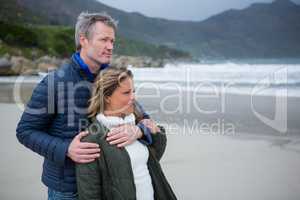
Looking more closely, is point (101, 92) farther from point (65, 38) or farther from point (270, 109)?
point (65, 38)

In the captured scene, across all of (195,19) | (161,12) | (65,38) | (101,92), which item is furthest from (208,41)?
(101,92)

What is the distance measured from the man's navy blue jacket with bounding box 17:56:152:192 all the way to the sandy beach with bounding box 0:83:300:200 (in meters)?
1.60

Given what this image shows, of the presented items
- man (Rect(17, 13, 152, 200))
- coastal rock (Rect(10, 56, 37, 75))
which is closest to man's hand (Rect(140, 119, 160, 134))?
man (Rect(17, 13, 152, 200))

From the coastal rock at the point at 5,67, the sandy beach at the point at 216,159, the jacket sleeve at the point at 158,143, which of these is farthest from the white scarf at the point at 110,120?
the coastal rock at the point at 5,67

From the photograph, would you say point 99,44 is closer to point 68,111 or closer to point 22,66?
point 68,111

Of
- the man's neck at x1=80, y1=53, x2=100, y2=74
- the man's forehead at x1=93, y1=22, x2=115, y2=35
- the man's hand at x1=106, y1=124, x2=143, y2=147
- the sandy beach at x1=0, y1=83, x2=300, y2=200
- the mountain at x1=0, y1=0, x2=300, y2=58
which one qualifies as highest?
the mountain at x1=0, y1=0, x2=300, y2=58

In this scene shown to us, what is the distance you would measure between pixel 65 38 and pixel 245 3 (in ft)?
32.0

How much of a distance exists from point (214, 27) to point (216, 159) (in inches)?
594

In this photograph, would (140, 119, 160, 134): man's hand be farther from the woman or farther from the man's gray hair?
the man's gray hair

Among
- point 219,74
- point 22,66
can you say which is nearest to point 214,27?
point 219,74

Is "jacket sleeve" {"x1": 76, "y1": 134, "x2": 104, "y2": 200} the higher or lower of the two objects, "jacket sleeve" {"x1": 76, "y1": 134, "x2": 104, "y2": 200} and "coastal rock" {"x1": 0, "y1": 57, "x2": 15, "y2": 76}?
the lower

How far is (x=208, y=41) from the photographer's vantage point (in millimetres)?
17828

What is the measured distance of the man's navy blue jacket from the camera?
3.77ft

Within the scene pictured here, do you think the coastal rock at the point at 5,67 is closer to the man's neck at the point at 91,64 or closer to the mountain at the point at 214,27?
the mountain at the point at 214,27
